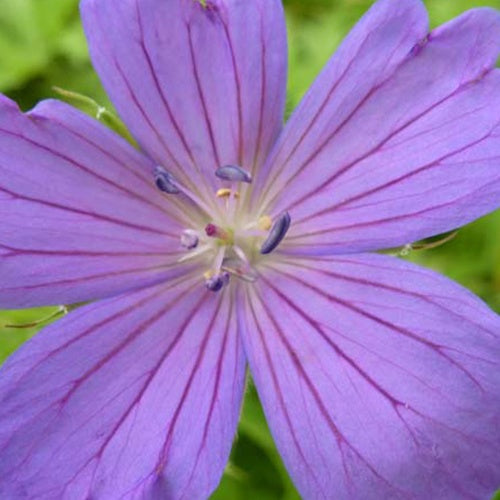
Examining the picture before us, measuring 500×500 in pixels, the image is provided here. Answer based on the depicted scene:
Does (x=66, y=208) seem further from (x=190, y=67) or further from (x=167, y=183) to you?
(x=190, y=67)

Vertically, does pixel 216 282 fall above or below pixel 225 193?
below

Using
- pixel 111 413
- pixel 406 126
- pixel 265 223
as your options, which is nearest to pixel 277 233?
pixel 265 223

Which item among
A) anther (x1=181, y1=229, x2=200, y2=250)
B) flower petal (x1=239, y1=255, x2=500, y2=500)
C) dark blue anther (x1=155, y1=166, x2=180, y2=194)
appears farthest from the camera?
anther (x1=181, y1=229, x2=200, y2=250)

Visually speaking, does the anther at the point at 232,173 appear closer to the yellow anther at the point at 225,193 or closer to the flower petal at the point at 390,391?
the yellow anther at the point at 225,193

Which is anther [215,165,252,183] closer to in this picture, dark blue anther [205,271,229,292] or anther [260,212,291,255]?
anther [260,212,291,255]

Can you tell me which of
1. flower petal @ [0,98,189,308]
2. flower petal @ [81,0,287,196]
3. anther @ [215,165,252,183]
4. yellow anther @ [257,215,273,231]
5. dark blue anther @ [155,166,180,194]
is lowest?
flower petal @ [0,98,189,308]

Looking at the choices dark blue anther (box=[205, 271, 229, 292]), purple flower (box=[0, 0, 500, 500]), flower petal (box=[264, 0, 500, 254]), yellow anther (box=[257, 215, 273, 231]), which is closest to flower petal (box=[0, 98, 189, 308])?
purple flower (box=[0, 0, 500, 500])
